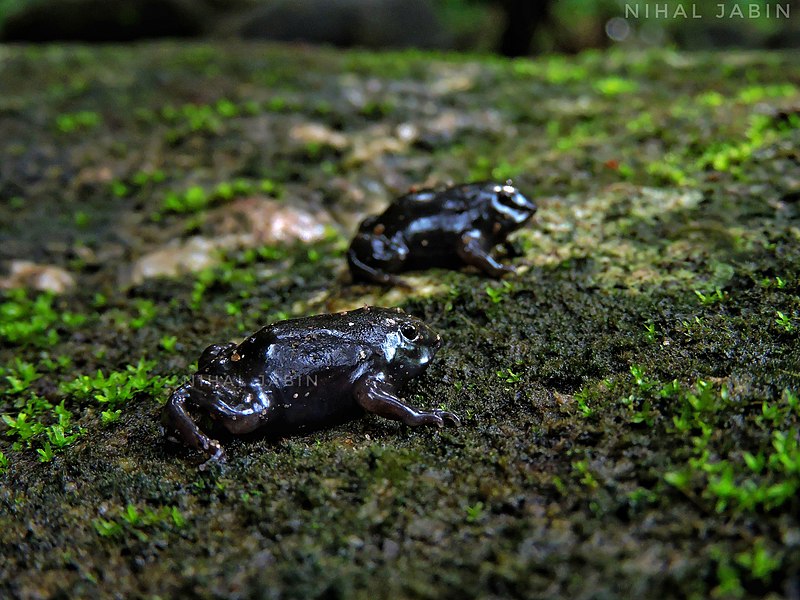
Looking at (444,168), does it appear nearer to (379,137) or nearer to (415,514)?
(379,137)

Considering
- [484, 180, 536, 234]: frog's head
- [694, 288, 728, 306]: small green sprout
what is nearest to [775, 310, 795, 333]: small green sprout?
[694, 288, 728, 306]: small green sprout

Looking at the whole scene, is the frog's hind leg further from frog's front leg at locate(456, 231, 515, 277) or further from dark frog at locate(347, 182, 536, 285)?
frog's front leg at locate(456, 231, 515, 277)

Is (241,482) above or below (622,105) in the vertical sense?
below

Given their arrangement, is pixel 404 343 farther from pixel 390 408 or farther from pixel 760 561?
pixel 760 561

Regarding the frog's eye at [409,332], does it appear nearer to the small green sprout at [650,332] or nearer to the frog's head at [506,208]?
the small green sprout at [650,332]

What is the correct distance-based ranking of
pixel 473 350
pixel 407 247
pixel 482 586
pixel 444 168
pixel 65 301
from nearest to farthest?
pixel 482 586 → pixel 473 350 → pixel 407 247 → pixel 65 301 → pixel 444 168

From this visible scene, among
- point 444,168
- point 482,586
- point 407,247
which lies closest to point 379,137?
point 444,168

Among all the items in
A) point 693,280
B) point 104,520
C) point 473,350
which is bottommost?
point 104,520
